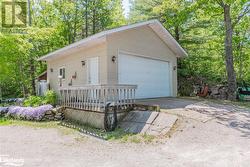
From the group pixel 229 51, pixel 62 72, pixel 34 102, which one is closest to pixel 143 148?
pixel 34 102

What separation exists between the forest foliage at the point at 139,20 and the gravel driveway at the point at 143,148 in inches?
329

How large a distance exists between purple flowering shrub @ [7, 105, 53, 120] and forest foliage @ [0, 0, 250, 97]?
3.99 metres

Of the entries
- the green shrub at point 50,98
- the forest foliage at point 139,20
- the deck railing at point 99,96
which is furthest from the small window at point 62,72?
the deck railing at point 99,96

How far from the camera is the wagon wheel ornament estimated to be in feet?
25.9

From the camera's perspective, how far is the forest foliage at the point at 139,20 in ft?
47.6

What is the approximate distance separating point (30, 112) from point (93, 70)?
333cm

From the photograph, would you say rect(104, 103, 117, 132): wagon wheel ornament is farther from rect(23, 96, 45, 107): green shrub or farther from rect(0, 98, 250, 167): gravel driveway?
rect(23, 96, 45, 107): green shrub

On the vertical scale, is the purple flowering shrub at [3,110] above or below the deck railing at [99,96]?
below

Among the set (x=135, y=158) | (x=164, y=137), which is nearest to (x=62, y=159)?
(x=135, y=158)

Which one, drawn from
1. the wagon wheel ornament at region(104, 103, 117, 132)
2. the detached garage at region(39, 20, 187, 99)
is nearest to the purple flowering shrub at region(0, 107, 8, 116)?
the detached garage at region(39, 20, 187, 99)

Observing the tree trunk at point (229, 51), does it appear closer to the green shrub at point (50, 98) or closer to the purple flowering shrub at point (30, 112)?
the green shrub at point (50, 98)

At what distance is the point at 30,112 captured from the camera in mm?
10258

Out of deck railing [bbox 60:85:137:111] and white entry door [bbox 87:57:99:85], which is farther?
white entry door [bbox 87:57:99:85]

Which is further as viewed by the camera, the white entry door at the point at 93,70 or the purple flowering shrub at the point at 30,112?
the white entry door at the point at 93,70
